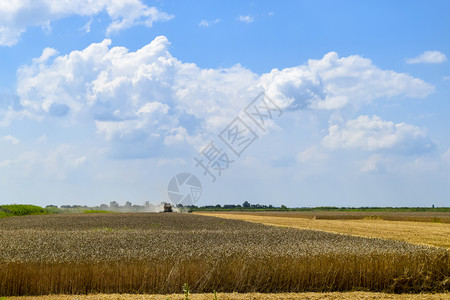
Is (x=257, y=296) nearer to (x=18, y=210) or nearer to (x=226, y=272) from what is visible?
(x=226, y=272)

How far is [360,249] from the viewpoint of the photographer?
65.7 feet

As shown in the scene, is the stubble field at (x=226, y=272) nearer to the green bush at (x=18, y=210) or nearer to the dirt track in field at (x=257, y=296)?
the dirt track in field at (x=257, y=296)

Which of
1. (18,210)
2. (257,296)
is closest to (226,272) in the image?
(257,296)

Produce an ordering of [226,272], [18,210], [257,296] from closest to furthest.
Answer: [257,296]
[226,272]
[18,210]

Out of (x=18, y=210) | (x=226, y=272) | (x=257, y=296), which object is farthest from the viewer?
(x=18, y=210)

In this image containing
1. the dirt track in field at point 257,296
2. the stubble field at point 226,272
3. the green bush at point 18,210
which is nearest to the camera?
the dirt track in field at point 257,296

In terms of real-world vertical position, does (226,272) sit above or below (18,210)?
below

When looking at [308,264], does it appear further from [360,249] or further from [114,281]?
[114,281]

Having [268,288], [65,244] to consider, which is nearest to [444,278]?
[268,288]

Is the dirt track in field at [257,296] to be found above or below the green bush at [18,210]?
below

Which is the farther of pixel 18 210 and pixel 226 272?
pixel 18 210

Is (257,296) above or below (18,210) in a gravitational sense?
below

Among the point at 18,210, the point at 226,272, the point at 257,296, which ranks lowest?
the point at 257,296

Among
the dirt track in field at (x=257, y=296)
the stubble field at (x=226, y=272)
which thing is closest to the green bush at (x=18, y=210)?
the stubble field at (x=226, y=272)
